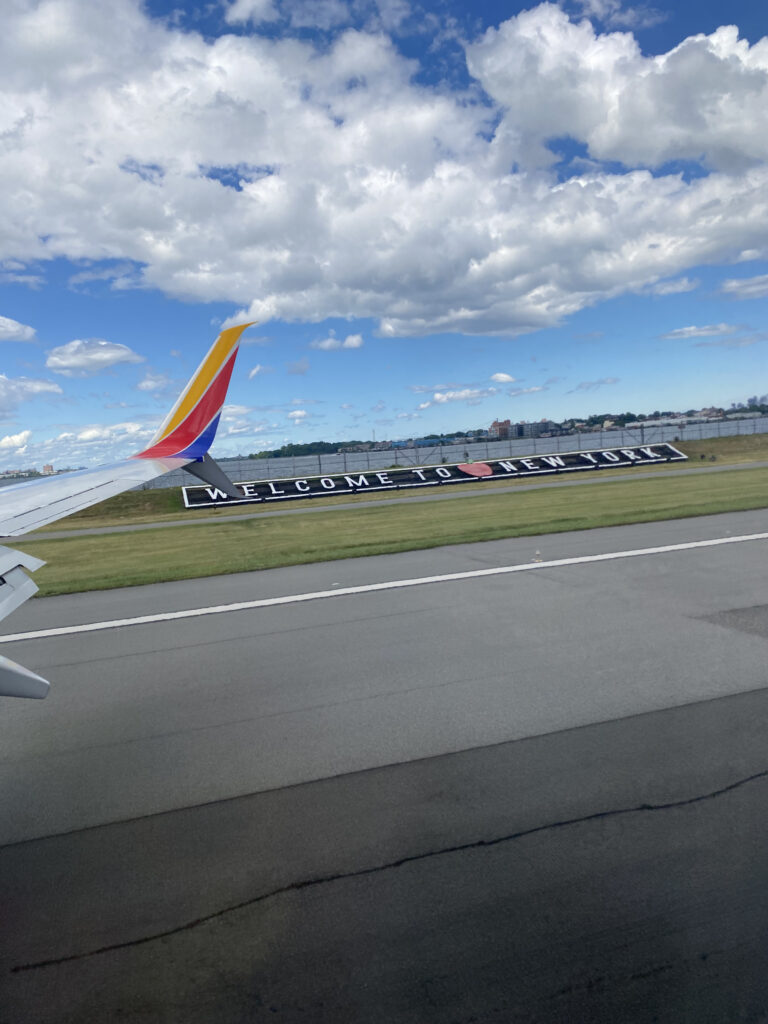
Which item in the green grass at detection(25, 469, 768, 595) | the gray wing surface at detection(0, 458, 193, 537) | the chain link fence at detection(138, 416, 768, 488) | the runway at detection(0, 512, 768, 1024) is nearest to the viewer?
the runway at detection(0, 512, 768, 1024)

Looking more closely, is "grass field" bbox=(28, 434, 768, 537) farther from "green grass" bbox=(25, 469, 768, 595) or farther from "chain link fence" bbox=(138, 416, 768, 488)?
"chain link fence" bbox=(138, 416, 768, 488)

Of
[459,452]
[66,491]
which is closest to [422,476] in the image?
[459,452]

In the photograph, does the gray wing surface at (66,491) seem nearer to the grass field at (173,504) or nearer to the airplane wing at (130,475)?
the airplane wing at (130,475)

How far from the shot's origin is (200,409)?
6.62 metres

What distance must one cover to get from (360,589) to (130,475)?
218 inches

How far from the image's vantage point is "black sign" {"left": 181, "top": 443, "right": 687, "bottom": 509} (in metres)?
31.8

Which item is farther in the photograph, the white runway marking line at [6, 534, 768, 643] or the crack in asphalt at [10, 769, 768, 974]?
the white runway marking line at [6, 534, 768, 643]

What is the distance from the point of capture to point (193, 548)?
56.4 ft

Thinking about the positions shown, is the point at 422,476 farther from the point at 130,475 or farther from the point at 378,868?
the point at 378,868

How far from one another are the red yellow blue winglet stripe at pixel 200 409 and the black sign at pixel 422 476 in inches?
940

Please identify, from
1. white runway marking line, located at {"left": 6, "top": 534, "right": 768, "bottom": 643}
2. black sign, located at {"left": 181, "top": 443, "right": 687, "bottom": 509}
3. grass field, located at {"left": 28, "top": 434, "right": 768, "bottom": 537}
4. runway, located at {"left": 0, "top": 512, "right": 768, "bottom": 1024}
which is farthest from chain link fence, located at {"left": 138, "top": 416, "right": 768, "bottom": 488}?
runway, located at {"left": 0, "top": 512, "right": 768, "bottom": 1024}

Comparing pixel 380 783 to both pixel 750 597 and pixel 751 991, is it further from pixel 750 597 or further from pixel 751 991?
pixel 750 597

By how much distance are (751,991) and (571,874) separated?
0.95 m

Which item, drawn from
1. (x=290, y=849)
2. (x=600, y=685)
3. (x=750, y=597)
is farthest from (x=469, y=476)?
(x=290, y=849)
